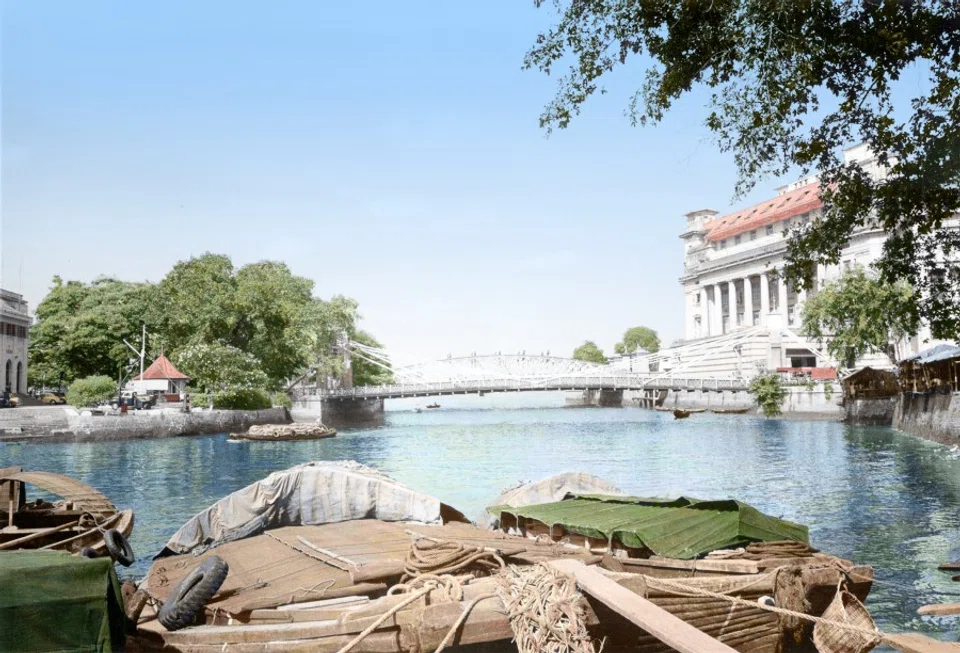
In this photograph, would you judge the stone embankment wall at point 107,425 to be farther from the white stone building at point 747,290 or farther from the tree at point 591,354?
the tree at point 591,354

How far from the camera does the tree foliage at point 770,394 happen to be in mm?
55844

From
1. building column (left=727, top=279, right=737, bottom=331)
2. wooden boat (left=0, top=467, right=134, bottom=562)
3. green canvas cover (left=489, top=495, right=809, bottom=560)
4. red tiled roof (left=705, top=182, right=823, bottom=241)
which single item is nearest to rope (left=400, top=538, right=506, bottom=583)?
green canvas cover (left=489, top=495, right=809, bottom=560)

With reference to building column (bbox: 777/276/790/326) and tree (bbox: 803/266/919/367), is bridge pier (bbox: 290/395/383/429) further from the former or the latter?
building column (bbox: 777/276/790/326)

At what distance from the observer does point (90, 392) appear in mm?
51125

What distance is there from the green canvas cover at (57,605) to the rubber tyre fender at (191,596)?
4.40 feet

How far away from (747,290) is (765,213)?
795 centimetres

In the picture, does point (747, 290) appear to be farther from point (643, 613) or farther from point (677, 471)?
point (643, 613)

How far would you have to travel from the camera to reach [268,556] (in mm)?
8930

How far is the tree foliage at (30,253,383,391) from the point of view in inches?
2080

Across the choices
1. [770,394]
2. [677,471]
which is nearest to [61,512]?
[677,471]

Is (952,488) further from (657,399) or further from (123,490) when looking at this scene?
(657,399)

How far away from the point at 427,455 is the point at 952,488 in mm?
21359

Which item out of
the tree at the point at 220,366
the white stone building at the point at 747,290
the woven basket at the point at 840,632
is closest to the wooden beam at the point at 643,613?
the woven basket at the point at 840,632

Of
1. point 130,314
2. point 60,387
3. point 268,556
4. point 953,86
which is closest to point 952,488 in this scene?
point 953,86
